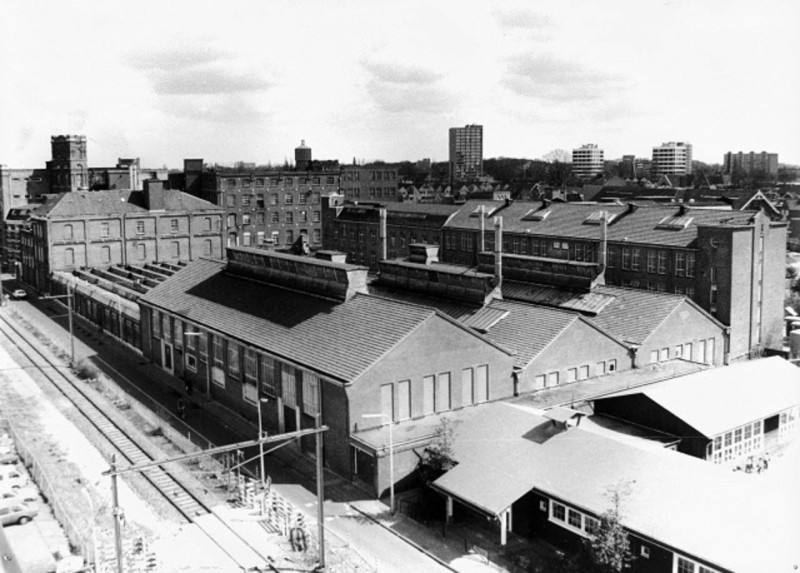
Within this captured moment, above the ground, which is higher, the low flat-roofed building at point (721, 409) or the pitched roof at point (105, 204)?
the pitched roof at point (105, 204)

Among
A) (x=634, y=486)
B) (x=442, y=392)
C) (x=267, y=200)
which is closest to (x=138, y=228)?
(x=267, y=200)

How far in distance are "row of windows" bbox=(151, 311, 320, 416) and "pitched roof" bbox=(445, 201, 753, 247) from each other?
38.9m

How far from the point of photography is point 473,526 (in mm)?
32875

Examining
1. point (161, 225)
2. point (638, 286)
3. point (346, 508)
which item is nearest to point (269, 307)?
point (346, 508)

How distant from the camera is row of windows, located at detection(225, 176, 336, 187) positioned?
4338 inches

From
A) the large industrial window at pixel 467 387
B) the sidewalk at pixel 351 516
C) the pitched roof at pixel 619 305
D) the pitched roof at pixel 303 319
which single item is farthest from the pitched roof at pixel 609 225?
Answer: the sidewalk at pixel 351 516

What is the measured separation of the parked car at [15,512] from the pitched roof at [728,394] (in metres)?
26.6

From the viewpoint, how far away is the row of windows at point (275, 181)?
110188 millimetres

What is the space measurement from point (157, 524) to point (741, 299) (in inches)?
1909

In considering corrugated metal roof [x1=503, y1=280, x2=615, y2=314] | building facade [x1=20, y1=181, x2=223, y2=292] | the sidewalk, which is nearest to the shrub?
the sidewalk

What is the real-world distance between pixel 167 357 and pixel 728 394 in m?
37.0

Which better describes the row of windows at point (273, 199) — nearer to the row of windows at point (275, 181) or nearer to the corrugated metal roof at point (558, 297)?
the row of windows at point (275, 181)

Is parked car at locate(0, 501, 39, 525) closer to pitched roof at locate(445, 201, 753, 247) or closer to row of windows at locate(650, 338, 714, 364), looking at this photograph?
row of windows at locate(650, 338, 714, 364)

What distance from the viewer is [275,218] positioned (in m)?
113
